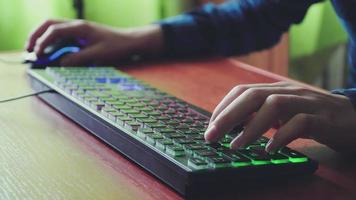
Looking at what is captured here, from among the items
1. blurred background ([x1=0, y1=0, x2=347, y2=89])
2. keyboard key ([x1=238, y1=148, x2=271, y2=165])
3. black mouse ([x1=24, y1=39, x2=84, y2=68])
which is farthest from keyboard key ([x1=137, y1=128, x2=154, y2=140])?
blurred background ([x1=0, y1=0, x2=347, y2=89])

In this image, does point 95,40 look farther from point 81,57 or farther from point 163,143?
point 163,143

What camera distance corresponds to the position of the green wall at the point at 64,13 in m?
1.58

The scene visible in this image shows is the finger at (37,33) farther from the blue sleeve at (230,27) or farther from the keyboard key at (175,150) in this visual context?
the keyboard key at (175,150)

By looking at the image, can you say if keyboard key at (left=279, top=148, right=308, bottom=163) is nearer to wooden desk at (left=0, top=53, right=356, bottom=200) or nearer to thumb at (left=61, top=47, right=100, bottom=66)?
wooden desk at (left=0, top=53, right=356, bottom=200)

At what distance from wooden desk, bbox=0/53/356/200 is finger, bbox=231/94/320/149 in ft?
0.19

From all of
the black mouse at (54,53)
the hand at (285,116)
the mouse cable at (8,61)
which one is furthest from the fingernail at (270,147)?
the mouse cable at (8,61)

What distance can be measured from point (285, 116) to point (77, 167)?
238mm

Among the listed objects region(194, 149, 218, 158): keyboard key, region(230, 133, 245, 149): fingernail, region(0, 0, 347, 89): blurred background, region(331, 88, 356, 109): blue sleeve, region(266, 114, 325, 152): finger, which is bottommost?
region(0, 0, 347, 89): blurred background

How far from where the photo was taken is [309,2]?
45.4 inches

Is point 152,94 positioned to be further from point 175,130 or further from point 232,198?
point 232,198

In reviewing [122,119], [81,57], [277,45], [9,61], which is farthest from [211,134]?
[277,45]

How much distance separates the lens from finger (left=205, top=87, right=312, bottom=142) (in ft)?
2.12

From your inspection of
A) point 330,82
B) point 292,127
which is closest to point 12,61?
point 292,127

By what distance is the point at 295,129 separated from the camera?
2.16ft
